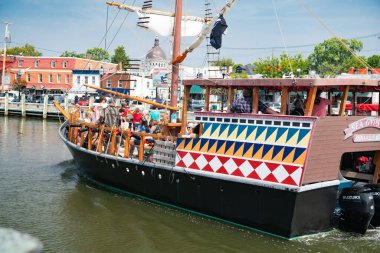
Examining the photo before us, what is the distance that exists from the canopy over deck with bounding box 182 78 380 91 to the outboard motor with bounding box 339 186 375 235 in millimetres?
2299

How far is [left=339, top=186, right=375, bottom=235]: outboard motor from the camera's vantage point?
29.5 ft

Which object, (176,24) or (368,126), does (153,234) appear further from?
(176,24)

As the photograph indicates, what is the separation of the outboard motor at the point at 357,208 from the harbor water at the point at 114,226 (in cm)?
24

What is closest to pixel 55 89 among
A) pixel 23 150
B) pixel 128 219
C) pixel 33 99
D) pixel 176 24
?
pixel 33 99

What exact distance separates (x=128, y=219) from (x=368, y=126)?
19.7 feet

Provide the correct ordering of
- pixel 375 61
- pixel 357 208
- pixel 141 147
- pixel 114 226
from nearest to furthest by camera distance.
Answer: pixel 357 208
pixel 114 226
pixel 141 147
pixel 375 61

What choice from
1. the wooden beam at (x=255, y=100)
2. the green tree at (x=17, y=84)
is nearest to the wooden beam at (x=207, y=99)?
the wooden beam at (x=255, y=100)

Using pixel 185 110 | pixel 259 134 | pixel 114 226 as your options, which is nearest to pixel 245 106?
pixel 259 134

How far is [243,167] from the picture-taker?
9.25m

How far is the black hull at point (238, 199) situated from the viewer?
341 inches

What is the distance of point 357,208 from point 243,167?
256 cm

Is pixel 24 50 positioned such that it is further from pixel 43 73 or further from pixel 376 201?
pixel 376 201

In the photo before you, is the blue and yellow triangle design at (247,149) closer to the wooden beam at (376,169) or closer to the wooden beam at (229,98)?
the wooden beam at (229,98)

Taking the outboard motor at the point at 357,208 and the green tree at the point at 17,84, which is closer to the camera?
the outboard motor at the point at 357,208
